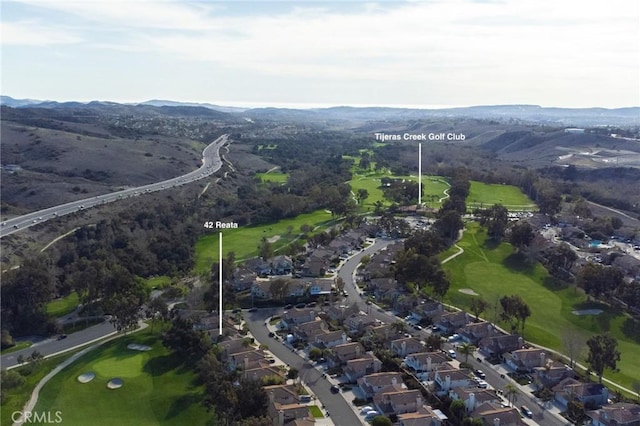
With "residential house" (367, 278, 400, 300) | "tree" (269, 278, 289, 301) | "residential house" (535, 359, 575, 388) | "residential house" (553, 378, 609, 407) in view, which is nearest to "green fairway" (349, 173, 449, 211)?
"residential house" (367, 278, 400, 300)

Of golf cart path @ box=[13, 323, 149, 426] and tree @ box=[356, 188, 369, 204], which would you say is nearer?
golf cart path @ box=[13, 323, 149, 426]

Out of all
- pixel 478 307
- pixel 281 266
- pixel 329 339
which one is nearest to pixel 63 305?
pixel 281 266

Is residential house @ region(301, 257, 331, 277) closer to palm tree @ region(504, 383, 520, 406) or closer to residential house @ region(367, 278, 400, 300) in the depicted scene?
residential house @ region(367, 278, 400, 300)

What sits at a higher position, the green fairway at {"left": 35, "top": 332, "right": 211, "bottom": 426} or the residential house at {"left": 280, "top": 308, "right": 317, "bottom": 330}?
the residential house at {"left": 280, "top": 308, "right": 317, "bottom": 330}

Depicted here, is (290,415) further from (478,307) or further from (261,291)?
(261,291)

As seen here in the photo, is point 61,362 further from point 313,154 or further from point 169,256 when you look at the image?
point 313,154

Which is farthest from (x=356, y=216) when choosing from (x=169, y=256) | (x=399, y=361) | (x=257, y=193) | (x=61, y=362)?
(x=61, y=362)
